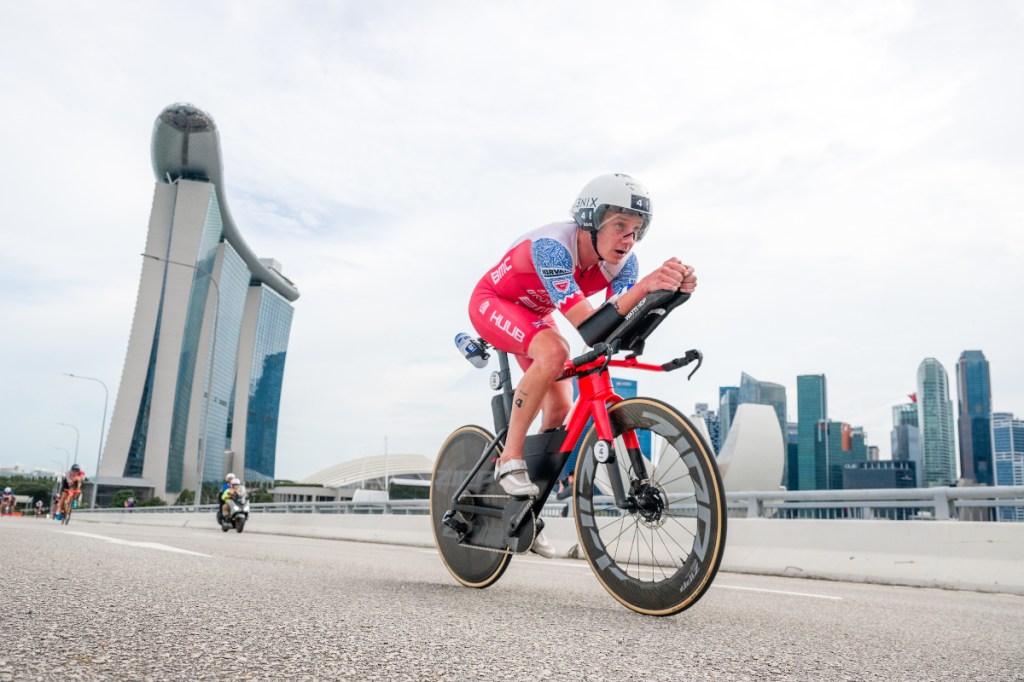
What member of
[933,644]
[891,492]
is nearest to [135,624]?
[933,644]

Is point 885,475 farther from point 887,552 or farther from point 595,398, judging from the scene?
point 595,398

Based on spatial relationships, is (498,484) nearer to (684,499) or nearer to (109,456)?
(684,499)

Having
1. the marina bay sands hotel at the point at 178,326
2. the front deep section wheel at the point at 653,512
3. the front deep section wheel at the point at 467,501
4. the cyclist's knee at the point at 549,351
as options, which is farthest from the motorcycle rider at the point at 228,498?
the marina bay sands hotel at the point at 178,326

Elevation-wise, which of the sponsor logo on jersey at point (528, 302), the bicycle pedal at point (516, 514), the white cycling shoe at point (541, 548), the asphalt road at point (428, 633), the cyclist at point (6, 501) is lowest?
the cyclist at point (6, 501)

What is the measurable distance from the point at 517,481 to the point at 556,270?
1.00 metres

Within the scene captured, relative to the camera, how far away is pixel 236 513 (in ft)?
60.4

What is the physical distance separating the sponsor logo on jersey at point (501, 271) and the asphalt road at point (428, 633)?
158cm

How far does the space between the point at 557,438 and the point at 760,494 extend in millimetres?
5511

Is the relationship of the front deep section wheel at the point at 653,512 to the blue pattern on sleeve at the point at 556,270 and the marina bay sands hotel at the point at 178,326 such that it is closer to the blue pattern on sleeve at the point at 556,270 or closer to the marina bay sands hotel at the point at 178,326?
the blue pattern on sleeve at the point at 556,270

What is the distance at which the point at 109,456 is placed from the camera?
10619cm

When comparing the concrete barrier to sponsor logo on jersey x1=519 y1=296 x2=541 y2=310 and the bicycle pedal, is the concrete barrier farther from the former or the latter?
sponsor logo on jersey x1=519 y1=296 x2=541 y2=310

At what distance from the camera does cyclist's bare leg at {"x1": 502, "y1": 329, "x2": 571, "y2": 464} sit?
3701 millimetres

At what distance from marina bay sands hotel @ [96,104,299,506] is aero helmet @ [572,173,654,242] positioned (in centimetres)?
10392

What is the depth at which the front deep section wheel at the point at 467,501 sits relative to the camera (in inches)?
163
